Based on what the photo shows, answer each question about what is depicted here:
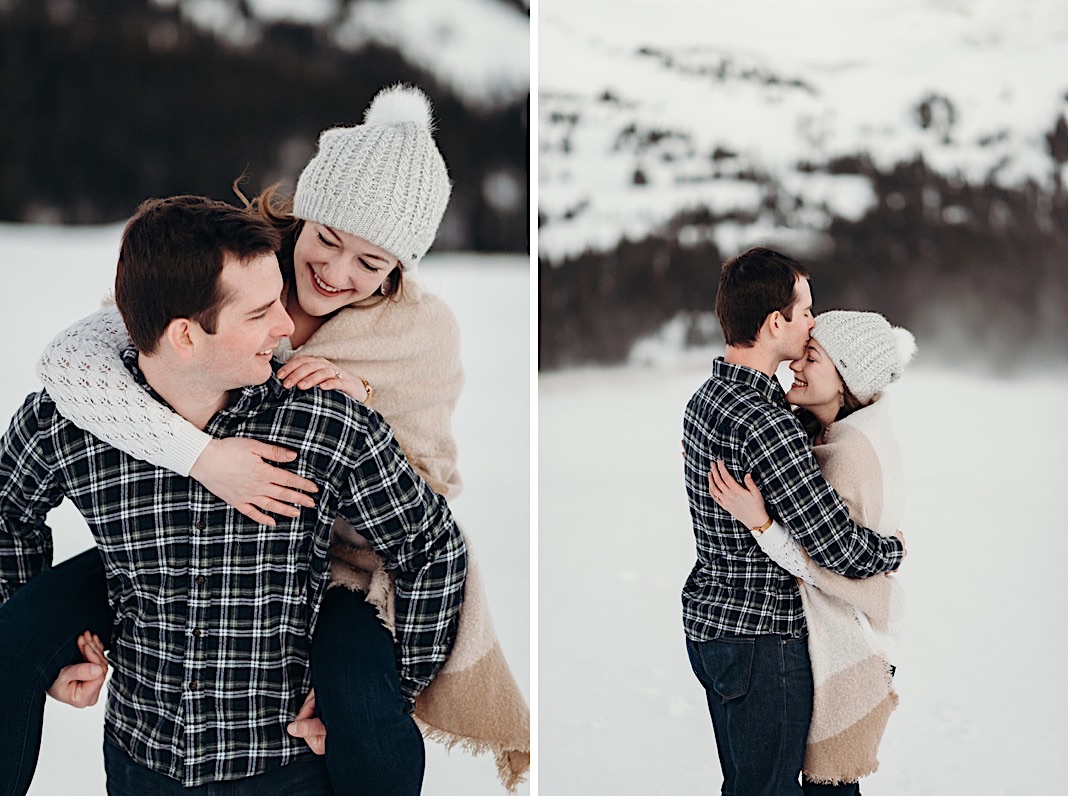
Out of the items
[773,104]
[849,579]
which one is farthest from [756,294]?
[773,104]

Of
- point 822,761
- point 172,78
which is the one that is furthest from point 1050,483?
point 172,78

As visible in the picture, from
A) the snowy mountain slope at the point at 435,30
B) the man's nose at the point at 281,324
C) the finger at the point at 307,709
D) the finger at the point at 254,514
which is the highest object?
the snowy mountain slope at the point at 435,30

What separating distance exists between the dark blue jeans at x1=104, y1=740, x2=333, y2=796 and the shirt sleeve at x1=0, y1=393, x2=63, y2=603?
12.8 inches

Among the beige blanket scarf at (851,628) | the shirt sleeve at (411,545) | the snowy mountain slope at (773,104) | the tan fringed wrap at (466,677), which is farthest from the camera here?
the snowy mountain slope at (773,104)

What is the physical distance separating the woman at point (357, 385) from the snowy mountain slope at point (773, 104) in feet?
4.83

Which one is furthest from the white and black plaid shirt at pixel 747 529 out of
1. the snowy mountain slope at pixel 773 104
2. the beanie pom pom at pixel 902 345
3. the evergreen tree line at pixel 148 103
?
the snowy mountain slope at pixel 773 104

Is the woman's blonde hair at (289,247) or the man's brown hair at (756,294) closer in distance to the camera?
the woman's blonde hair at (289,247)

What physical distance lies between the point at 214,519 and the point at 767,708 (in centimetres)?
109

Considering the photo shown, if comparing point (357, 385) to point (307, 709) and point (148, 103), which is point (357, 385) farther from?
point (148, 103)

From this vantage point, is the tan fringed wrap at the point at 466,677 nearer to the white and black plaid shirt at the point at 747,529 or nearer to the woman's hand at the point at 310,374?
the woman's hand at the point at 310,374

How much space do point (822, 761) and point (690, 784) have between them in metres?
1.22

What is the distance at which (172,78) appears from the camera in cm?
290

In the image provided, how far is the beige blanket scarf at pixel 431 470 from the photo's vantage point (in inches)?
77.3

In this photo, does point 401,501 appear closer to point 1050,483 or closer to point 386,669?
point 386,669
